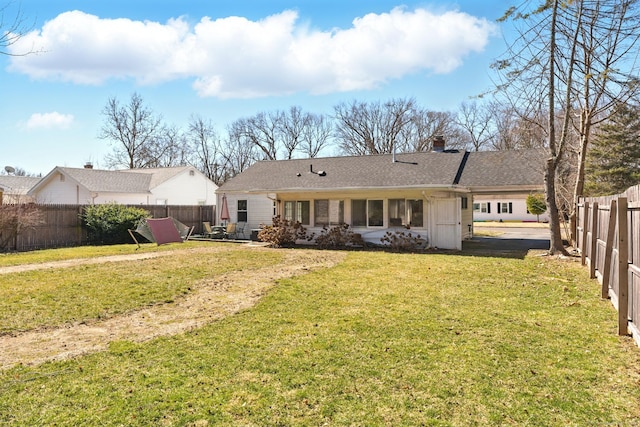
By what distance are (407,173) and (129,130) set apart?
31304 mm

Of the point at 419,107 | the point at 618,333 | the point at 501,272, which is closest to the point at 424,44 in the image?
the point at 501,272

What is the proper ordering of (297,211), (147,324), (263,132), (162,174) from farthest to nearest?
(263,132)
(162,174)
(297,211)
(147,324)

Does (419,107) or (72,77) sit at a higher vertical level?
(419,107)

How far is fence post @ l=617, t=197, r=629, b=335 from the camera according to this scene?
15.8ft

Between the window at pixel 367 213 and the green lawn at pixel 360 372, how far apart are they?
9.01m

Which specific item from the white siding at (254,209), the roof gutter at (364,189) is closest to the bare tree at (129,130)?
the white siding at (254,209)

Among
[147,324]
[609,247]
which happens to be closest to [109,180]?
[147,324]

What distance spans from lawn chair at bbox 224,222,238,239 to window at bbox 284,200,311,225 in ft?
10.9

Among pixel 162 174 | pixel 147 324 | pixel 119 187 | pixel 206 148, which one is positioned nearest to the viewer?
pixel 147 324

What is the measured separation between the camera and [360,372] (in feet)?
A: 12.5

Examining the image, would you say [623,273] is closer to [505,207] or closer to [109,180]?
[109,180]

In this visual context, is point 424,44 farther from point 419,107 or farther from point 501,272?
point 419,107

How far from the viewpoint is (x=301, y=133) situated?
145ft

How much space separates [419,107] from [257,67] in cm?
2816
